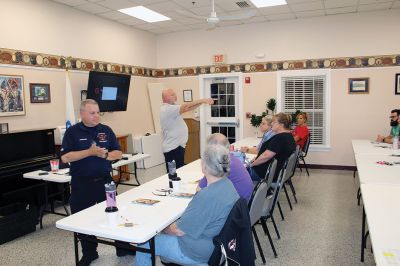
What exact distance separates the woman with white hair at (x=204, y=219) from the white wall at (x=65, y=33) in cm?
390

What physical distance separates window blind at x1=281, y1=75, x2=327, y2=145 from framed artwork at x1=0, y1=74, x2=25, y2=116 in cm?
495

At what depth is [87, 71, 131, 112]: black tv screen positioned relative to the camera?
5.79 m

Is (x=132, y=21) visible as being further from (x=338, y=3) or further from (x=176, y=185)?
(x=176, y=185)

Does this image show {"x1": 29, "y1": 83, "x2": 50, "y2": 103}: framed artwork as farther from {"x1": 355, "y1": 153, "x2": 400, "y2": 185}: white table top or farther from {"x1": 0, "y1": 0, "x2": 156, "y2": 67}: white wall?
{"x1": 355, "y1": 153, "x2": 400, "y2": 185}: white table top

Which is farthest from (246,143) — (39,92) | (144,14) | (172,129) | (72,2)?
(72,2)

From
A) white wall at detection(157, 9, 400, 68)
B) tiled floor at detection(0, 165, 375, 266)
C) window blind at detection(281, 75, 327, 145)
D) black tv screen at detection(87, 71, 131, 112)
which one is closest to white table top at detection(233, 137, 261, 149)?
tiled floor at detection(0, 165, 375, 266)

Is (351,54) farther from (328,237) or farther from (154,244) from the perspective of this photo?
(154,244)

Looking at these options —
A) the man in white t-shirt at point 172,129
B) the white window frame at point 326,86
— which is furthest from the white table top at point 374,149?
the man in white t-shirt at point 172,129

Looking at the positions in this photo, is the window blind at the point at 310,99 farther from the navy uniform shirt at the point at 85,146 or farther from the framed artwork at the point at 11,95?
the navy uniform shirt at the point at 85,146

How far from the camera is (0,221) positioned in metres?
3.63

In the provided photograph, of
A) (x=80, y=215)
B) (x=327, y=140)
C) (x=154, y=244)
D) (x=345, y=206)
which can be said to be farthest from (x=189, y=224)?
(x=327, y=140)

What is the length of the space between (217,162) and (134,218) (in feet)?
2.23

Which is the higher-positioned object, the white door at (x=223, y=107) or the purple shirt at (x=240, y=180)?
the white door at (x=223, y=107)

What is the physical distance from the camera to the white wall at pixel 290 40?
646 cm
